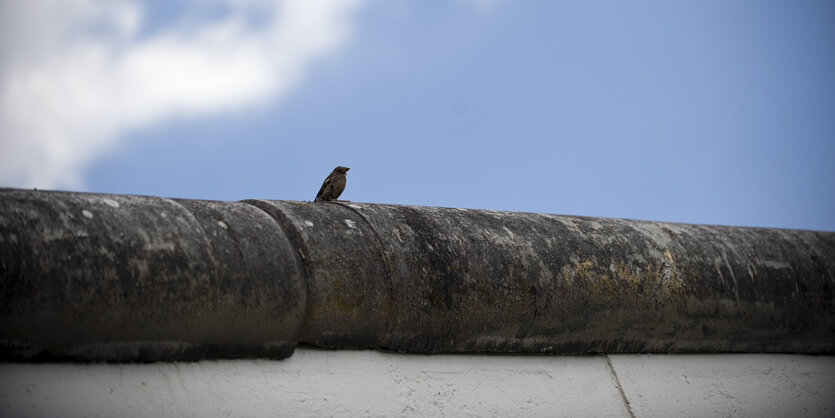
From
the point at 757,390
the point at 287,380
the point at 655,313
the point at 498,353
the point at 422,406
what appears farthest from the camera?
the point at 757,390

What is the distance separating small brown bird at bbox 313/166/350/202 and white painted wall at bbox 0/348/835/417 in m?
1.60

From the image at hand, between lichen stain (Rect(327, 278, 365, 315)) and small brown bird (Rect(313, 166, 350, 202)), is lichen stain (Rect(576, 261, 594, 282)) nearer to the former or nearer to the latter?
lichen stain (Rect(327, 278, 365, 315))

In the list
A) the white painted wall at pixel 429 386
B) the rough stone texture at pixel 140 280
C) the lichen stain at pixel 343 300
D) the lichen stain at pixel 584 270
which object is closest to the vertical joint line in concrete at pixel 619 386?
the white painted wall at pixel 429 386

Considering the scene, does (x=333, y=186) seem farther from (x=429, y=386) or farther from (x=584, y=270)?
(x=429, y=386)

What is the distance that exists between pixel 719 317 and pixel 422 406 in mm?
1231

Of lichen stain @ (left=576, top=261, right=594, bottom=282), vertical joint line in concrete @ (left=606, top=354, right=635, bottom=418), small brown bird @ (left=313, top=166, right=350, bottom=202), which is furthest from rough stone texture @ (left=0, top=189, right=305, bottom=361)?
small brown bird @ (left=313, top=166, right=350, bottom=202)

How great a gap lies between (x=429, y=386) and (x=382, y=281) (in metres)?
0.33

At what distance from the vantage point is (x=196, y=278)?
2215mm

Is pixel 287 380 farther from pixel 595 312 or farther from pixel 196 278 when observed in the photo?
pixel 595 312

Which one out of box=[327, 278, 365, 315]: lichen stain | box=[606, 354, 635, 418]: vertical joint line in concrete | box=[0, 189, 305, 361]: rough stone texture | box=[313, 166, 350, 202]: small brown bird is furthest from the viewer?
box=[313, 166, 350, 202]: small brown bird

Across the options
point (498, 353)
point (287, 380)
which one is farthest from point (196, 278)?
point (498, 353)

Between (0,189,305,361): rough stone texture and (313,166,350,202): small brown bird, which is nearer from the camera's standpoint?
(0,189,305,361): rough stone texture

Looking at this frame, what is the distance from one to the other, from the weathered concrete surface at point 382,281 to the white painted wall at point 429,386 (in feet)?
0.14

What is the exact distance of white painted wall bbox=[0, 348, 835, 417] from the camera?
205 cm
